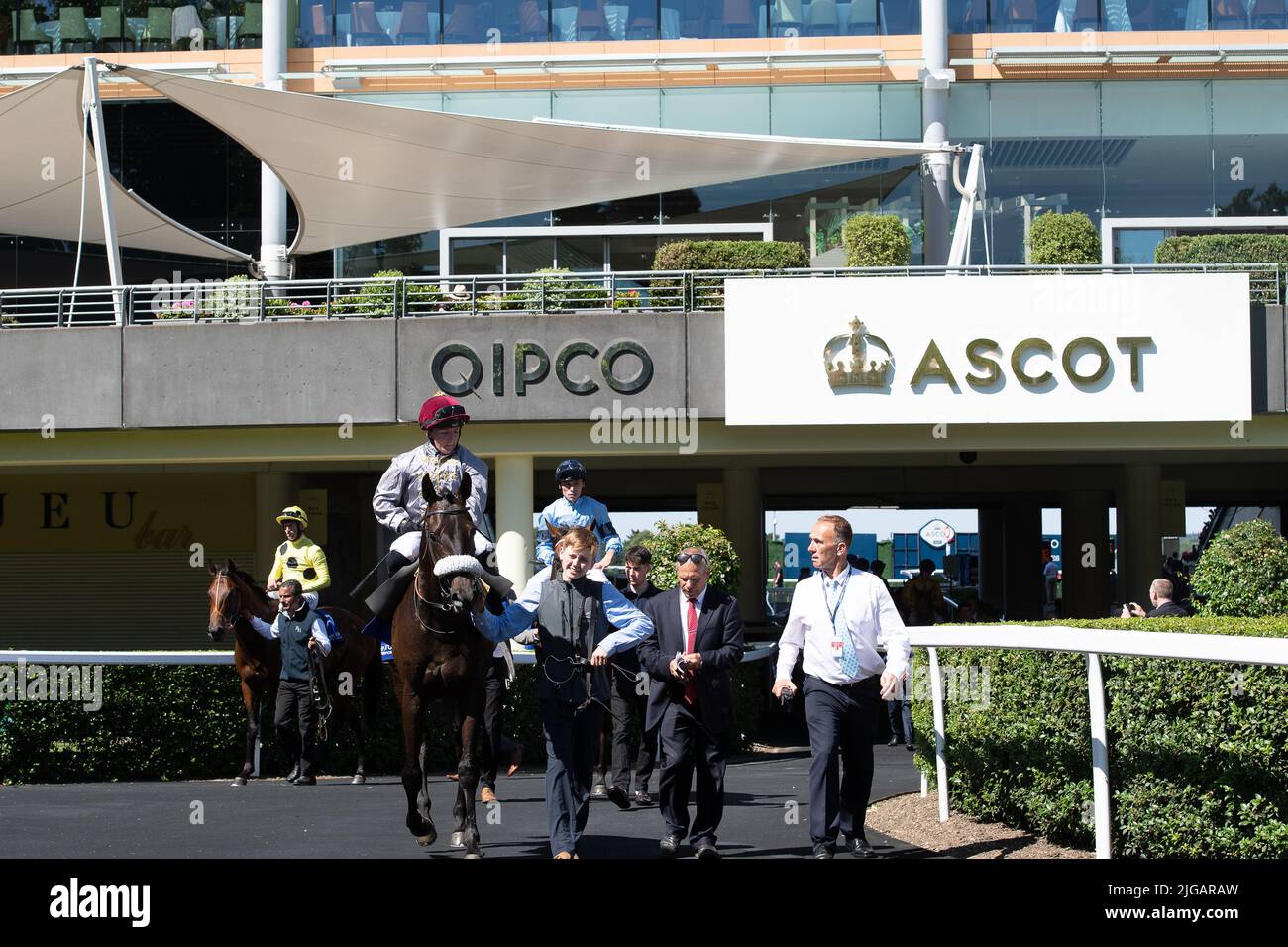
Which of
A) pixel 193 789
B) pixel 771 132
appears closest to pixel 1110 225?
pixel 771 132

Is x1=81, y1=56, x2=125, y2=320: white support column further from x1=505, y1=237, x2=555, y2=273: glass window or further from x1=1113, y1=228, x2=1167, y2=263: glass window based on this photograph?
x1=1113, y1=228, x2=1167, y2=263: glass window

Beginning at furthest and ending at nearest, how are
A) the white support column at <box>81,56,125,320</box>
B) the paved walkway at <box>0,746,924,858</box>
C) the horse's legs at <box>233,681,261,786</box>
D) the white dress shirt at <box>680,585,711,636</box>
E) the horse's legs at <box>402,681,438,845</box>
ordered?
the white support column at <box>81,56,125,320</box>, the horse's legs at <box>233,681,261,786</box>, the paved walkway at <box>0,746,924,858</box>, the white dress shirt at <box>680,585,711,636</box>, the horse's legs at <box>402,681,438,845</box>

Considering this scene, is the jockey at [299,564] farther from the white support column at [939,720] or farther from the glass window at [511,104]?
the glass window at [511,104]

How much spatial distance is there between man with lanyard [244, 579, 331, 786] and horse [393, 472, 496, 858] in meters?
5.07

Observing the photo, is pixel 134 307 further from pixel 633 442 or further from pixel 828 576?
pixel 828 576

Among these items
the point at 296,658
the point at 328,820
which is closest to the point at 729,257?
the point at 296,658

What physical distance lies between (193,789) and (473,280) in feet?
30.8

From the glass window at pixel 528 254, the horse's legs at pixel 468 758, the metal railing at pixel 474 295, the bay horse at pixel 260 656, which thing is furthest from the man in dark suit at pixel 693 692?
the glass window at pixel 528 254

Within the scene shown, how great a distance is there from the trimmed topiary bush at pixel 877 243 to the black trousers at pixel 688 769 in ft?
47.5

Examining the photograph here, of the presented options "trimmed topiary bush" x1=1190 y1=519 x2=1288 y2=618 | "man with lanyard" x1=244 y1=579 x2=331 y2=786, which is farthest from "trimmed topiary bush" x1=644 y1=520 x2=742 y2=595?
"trimmed topiary bush" x1=1190 y1=519 x2=1288 y2=618

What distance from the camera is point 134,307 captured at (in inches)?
892

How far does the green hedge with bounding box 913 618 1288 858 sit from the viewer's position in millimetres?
6602

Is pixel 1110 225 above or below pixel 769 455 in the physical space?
above

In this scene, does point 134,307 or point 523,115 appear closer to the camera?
point 134,307
